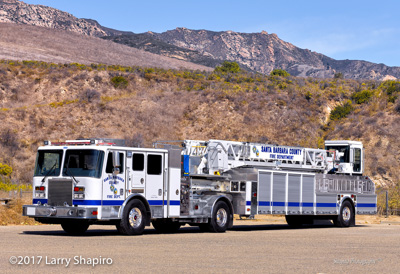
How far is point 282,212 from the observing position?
23.8 m

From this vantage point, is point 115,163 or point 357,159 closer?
point 115,163

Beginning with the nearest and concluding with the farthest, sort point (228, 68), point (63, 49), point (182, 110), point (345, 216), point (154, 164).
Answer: point (154, 164)
point (345, 216)
point (182, 110)
point (228, 68)
point (63, 49)

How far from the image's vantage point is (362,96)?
6575cm

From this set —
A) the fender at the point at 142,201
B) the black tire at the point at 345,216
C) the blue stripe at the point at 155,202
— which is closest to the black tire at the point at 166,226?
the blue stripe at the point at 155,202

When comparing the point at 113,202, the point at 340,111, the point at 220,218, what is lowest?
the point at 220,218

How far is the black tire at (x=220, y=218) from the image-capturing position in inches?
843

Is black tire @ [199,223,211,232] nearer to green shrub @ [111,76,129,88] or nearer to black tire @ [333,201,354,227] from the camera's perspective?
black tire @ [333,201,354,227]

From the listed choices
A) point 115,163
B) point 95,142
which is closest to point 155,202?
point 115,163

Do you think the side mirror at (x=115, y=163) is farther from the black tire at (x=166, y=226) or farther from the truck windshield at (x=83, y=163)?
the black tire at (x=166, y=226)

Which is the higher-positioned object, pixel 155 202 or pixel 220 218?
pixel 155 202

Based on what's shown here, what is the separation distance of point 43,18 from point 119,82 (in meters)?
105

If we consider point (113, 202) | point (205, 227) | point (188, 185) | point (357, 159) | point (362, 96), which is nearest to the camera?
point (113, 202)

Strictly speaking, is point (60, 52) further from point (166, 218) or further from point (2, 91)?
point (166, 218)

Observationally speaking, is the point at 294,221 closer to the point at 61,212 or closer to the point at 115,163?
the point at 115,163
